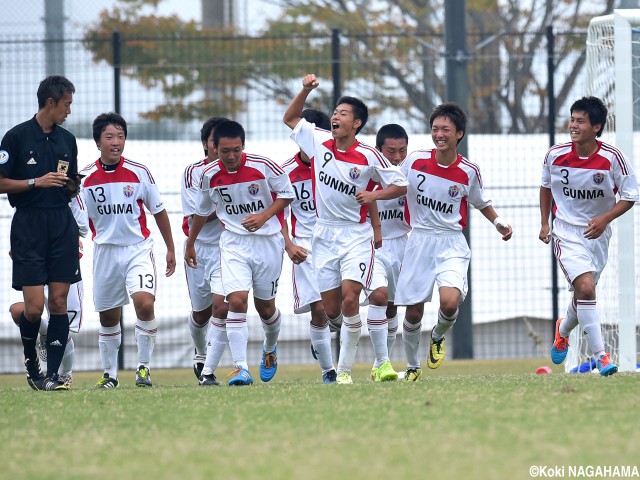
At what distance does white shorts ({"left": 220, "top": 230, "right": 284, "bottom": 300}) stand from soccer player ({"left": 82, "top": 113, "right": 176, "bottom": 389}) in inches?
31.1

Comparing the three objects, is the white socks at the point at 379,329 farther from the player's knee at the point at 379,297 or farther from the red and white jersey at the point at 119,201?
the red and white jersey at the point at 119,201

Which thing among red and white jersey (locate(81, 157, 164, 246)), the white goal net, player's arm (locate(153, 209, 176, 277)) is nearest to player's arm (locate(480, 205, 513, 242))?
the white goal net

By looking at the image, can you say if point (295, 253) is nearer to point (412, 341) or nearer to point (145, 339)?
point (412, 341)

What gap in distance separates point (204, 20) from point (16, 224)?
1654 centimetres

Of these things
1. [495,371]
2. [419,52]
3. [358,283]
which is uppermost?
[419,52]

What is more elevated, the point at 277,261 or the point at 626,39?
the point at 626,39

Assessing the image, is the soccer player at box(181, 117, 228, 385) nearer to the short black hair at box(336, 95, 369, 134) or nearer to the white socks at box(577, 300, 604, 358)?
the short black hair at box(336, 95, 369, 134)

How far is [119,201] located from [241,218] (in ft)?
4.23

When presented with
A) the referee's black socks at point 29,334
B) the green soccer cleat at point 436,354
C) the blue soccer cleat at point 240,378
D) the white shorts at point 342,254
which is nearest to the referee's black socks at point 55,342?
the referee's black socks at point 29,334

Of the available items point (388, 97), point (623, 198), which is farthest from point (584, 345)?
point (388, 97)

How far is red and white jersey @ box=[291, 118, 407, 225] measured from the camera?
9703mm

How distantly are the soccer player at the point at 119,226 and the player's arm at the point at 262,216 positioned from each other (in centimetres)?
113

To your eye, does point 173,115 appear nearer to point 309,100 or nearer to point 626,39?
point 309,100

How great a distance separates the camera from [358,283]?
31.4 feet
